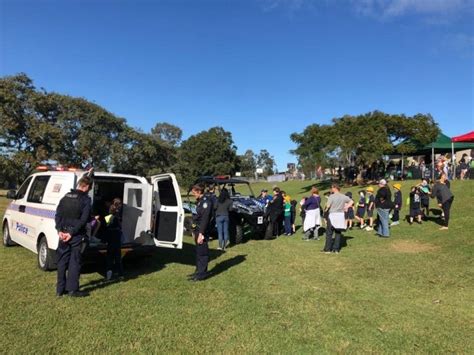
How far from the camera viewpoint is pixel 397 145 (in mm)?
30844

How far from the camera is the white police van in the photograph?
7273mm

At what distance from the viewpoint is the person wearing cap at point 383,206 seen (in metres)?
11.8

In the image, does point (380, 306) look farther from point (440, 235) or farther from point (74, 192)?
point (440, 235)

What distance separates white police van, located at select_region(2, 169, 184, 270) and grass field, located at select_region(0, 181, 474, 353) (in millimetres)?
591

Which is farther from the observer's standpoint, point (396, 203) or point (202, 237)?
point (396, 203)

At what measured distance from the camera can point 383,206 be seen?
11.9 metres

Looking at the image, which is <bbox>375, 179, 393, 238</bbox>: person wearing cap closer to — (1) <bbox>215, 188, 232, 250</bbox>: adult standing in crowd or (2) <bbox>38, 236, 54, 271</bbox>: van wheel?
(1) <bbox>215, 188, 232, 250</bbox>: adult standing in crowd

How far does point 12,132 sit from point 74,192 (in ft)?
102

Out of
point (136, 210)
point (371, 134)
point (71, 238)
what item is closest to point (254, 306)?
point (71, 238)

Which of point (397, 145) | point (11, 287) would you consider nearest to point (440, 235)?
point (11, 287)

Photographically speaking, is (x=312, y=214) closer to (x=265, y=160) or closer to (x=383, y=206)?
(x=383, y=206)

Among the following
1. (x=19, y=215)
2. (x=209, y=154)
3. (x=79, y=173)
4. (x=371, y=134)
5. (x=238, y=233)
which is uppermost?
(x=209, y=154)

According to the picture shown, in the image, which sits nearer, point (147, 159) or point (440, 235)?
point (440, 235)

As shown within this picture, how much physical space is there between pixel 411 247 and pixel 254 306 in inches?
256
